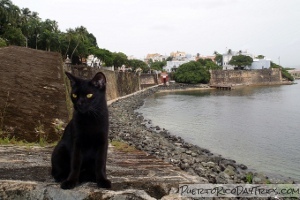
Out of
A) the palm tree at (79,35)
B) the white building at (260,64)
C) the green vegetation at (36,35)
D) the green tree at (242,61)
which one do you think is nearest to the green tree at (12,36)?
the green vegetation at (36,35)

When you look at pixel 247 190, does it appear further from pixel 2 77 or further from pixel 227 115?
pixel 227 115

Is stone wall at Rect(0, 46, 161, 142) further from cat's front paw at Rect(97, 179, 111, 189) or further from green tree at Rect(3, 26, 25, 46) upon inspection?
green tree at Rect(3, 26, 25, 46)

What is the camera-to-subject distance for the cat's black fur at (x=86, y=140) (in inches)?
102

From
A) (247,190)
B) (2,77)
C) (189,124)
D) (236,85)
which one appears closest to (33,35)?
(189,124)

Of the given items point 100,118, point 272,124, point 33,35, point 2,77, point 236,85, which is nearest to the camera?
point 100,118

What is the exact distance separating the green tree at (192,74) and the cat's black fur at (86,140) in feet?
250

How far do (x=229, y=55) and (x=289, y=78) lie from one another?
66.9 ft

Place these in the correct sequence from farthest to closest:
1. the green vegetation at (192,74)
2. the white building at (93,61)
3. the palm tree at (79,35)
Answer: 1. the green vegetation at (192,74)
2. the white building at (93,61)
3. the palm tree at (79,35)

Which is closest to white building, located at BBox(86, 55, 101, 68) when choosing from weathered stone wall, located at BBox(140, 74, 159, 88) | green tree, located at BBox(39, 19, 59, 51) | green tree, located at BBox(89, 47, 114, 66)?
green tree, located at BBox(89, 47, 114, 66)

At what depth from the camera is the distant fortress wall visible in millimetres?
82125

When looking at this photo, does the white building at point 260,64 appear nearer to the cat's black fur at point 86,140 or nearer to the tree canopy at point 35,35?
the tree canopy at point 35,35

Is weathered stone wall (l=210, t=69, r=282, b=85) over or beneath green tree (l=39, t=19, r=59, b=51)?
beneath

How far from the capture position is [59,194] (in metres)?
2.36

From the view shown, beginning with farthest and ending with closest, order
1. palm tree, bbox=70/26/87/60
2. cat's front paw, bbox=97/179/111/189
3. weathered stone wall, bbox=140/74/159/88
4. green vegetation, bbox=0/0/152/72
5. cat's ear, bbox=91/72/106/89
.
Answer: weathered stone wall, bbox=140/74/159/88 < palm tree, bbox=70/26/87/60 < green vegetation, bbox=0/0/152/72 < cat's ear, bbox=91/72/106/89 < cat's front paw, bbox=97/179/111/189
